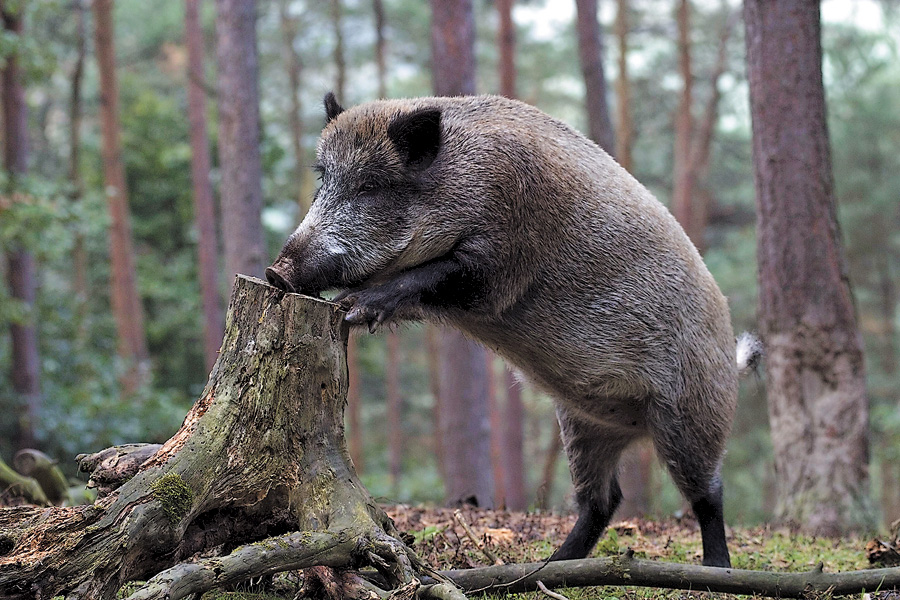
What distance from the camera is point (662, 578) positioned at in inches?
134

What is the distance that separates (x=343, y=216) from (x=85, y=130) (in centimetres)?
2639

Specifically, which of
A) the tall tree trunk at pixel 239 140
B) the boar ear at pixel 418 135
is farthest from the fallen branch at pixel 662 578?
the tall tree trunk at pixel 239 140

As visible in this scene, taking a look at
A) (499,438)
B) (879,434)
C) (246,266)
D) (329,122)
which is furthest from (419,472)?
(329,122)

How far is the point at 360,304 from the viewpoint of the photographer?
11.5ft

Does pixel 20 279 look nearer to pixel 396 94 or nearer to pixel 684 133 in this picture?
pixel 684 133

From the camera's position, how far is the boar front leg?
3516mm

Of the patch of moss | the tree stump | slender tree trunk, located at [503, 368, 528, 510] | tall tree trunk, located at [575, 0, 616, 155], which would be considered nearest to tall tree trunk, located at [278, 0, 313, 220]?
slender tree trunk, located at [503, 368, 528, 510]

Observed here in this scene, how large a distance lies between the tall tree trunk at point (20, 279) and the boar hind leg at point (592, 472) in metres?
8.08

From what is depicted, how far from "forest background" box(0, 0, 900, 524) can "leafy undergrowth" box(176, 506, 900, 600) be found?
6783mm

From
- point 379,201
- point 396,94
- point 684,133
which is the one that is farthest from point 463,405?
point 396,94

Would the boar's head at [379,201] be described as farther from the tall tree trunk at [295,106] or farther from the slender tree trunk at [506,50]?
the tall tree trunk at [295,106]

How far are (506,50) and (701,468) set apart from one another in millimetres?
10478

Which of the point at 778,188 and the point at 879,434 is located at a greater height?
the point at 778,188

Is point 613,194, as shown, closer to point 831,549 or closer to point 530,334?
point 530,334
